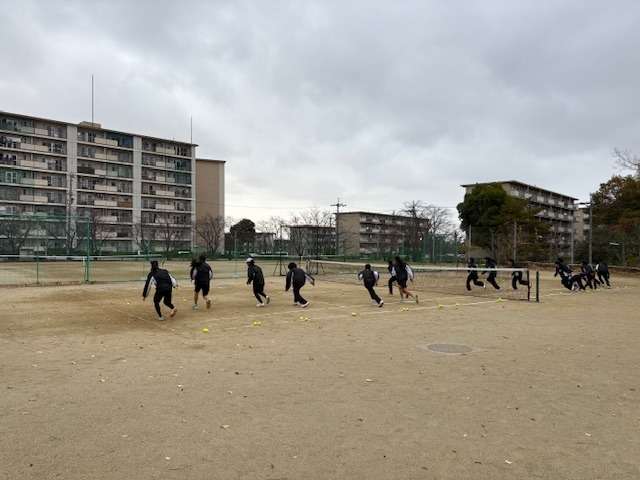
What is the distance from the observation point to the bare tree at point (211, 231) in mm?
74625

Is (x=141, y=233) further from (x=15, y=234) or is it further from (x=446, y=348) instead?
(x=446, y=348)

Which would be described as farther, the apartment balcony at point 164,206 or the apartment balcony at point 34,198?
the apartment balcony at point 164,206

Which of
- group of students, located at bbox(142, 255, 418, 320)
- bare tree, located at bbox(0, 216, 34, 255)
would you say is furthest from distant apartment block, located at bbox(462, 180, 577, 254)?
group of students, located at bbox(142, 255, 418, 320)

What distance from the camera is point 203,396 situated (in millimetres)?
5922

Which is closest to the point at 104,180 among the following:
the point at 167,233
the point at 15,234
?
the point at 167,233

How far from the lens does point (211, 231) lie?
75.5 meters

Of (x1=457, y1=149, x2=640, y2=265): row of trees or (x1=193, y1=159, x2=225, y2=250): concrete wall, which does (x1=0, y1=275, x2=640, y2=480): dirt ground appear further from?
(x1=193, y1=159, x2=225, y2=250): concrete wall

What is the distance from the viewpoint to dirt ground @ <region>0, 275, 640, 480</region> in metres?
4.11

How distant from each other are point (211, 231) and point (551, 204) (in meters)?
57.8

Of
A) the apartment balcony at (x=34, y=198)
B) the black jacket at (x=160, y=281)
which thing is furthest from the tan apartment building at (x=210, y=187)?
the black jacket at (x=160, y=281)

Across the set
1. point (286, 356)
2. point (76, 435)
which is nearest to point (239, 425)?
point (76, 435)

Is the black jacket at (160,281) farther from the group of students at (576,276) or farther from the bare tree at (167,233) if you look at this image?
the bare tree at (167,233)

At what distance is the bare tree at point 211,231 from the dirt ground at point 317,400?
6338 centimetres

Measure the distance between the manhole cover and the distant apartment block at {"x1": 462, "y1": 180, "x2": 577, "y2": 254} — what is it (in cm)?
7070
